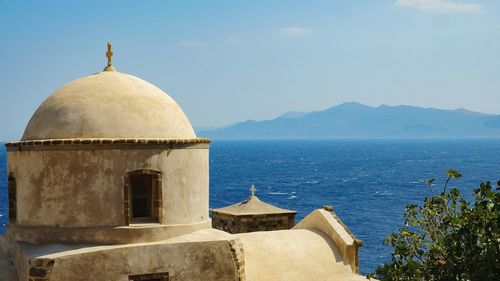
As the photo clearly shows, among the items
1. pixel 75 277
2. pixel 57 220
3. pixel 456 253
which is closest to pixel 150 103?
pixel 57 220

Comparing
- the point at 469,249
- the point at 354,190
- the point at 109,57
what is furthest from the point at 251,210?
the point at 354,190

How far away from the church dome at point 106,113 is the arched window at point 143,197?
3.20 ft

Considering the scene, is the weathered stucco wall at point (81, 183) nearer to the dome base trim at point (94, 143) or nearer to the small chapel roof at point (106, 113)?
the dome base trim at point (94, 143)

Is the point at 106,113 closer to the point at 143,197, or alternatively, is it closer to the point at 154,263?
the point at 143,197

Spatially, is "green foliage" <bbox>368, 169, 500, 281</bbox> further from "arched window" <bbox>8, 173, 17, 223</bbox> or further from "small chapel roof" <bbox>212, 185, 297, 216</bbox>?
"small chapel roof" <bbox>212, 185, 297, 216</bbox>

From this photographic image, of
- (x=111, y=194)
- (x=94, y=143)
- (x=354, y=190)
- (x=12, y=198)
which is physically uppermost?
(x=94, y=143)

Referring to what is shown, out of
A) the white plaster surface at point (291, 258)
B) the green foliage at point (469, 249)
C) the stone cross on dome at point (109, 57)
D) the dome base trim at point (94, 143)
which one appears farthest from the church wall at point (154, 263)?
the stone cross on dome at point (109, 57)

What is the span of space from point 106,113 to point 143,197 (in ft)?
7.32

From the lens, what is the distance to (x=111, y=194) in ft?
43.8

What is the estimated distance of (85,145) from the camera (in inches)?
→ 523

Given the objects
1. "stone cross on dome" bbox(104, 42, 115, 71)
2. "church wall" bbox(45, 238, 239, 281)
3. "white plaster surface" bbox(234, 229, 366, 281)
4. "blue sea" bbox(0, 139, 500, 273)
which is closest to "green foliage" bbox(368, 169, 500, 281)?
"church wall" bbox(45, 238, 239, 281)

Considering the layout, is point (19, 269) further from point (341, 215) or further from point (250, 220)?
point (341, 215)

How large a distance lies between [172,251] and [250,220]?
28.6ft

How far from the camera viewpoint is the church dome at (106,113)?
45.1ft
